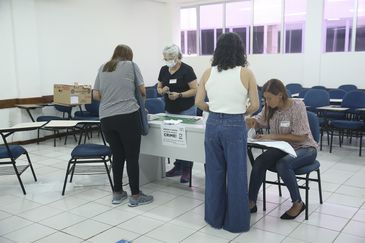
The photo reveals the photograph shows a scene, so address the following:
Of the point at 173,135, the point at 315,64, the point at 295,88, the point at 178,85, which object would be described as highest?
the point at 315,64

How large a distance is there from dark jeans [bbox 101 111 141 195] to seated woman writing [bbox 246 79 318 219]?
103 centimetres

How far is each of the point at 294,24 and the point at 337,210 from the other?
232 inches

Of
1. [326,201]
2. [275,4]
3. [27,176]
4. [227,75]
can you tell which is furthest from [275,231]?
[275,4]

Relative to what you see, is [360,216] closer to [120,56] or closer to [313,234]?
[313,234]

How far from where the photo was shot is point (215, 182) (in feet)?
9.33

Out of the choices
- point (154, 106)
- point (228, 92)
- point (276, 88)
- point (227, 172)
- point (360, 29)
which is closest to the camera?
point (228, 92)

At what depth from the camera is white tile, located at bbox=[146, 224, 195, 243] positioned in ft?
9.25

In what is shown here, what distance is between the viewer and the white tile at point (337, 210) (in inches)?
126

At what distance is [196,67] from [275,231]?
6987 mm

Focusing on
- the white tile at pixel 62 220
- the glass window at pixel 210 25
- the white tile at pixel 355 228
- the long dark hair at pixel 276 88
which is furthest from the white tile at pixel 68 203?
the glass window at pixel 210 25

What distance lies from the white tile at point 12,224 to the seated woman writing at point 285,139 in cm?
195

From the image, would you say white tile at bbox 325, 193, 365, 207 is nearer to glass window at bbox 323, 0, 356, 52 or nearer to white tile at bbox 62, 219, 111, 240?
white tile at bbox 62, 219, 111, 240

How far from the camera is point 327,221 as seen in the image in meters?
3.05

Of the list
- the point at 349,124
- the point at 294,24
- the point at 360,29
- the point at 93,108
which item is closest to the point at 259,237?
the point at 349,124
